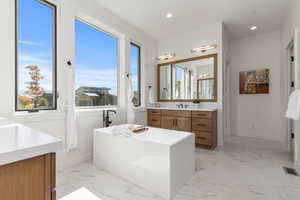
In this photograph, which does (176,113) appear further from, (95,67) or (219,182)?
(95,67)

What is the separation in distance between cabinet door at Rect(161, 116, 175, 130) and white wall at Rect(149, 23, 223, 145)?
69cm

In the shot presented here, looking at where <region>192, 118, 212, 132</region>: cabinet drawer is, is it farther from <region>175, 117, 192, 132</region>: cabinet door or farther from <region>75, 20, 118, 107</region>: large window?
<region>75, 20, 118, 107</region>: large window

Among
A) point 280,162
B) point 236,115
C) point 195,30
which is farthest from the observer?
point 236,115

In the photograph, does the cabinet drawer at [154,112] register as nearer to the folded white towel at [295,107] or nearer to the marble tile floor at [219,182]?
the marble tile floor at [219,182]

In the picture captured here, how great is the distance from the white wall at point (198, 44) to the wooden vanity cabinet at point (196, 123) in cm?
33

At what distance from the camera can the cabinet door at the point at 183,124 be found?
3.41 metres

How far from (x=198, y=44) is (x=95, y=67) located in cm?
259

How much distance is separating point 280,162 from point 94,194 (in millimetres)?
2981

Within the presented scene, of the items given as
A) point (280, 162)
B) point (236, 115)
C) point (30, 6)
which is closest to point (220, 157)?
point (280, 162)

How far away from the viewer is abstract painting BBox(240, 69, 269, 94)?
398cm

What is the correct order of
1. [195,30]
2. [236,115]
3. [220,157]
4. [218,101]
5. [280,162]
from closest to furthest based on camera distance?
[280,162] < [220,157] < [218,101] < [195,30] < [236,115]

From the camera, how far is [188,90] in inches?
160

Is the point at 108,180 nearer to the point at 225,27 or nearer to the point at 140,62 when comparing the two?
the point at 140,62

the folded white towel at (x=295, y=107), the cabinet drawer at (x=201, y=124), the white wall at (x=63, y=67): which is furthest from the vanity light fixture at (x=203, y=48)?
the folded white towel at (x=295, y=107)
